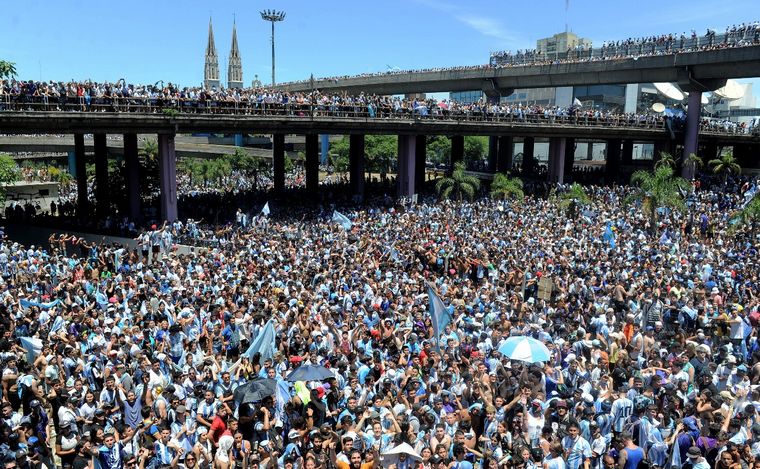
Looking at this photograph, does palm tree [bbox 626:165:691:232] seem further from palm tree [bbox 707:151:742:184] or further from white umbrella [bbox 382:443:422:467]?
white umbrella [bbox 382:443:422:467]

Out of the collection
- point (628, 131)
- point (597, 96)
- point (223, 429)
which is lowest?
point (223, 429)

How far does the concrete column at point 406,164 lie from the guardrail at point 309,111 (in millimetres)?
2135

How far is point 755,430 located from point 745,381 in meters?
1.90

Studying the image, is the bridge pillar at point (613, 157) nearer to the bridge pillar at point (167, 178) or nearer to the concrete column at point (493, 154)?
the concrete column at point (493, 154)

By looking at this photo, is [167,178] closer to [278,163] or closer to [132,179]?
[132,179]

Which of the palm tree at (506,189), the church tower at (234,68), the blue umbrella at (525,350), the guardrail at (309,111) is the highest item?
the church tower at (234,68)

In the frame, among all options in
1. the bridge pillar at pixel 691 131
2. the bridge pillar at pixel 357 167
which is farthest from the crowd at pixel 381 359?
the bridge pillar at pixel 691 131

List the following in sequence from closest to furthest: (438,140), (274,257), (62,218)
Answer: (274,257), (62,218), (438,140)

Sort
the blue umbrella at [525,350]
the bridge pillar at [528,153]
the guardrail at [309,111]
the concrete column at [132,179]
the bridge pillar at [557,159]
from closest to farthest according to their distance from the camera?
the blue umbrella at [525,350]
the guardrail at [309,111]
the concrete column at [132,179]
the bridge pillar at [557,159]
the bridge pillar at [528,153]

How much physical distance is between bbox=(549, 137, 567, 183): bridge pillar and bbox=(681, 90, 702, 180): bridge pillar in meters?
8.52

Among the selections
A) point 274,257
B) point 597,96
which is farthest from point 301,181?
point 597,96

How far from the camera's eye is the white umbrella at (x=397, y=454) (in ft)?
23.3

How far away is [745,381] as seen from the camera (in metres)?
9.23

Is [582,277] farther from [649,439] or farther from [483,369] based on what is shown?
[649,439]
